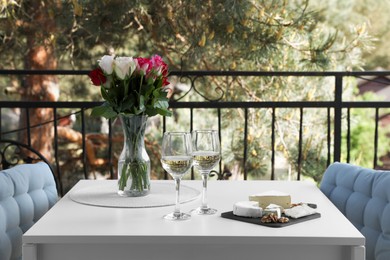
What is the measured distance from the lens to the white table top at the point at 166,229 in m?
1.42

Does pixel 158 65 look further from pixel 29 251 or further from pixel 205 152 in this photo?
pixel 29 251

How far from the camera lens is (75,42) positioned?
234 inches

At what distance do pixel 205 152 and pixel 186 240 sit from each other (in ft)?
0.91

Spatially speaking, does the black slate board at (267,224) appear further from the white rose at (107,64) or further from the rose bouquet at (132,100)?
the white rose at (107,64)

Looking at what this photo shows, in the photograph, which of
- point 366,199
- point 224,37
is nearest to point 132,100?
point 366,199

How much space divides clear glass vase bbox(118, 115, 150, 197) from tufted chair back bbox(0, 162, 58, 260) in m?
0.28

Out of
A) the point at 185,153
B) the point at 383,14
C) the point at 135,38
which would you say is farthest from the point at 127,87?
the point at 383,14

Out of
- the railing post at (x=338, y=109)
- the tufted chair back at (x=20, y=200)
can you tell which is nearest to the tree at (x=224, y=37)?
the railing post at (x=338, y=109)

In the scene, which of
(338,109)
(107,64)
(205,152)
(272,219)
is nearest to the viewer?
(272,219)

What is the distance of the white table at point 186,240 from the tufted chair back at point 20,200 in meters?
0.25

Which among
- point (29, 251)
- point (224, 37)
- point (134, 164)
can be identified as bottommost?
point (29, 251)

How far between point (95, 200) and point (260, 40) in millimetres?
2970

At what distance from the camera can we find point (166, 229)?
1.48m

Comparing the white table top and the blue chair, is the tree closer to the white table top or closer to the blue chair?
the blue chair
